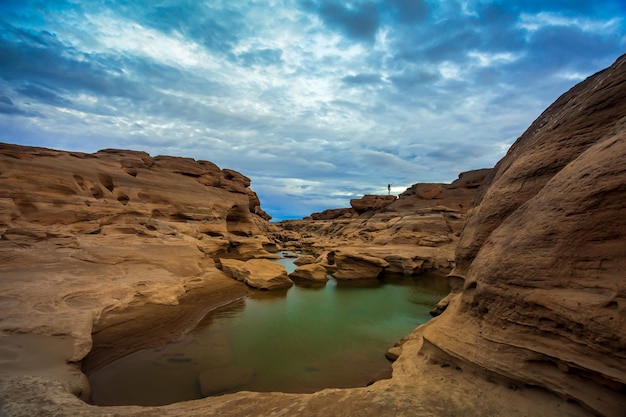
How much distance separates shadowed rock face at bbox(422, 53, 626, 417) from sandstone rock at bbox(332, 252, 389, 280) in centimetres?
1288

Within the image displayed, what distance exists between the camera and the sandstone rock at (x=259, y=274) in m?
14.7

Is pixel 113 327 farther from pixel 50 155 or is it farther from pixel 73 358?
pixel 50 155

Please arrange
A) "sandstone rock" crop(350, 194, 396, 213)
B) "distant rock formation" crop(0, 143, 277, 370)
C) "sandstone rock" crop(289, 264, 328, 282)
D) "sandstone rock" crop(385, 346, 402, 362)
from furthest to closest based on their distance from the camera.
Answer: "sandstone rock" crop(350, 194, 396, 213)
"sandstone rock" crop(289, 264, 328, 282)
"sandstone rock" crop(385, 346, 402, 362)
"distant rock formation" crop(0, 143, 277, 370)

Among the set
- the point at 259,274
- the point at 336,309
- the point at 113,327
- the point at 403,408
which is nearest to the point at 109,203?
the point at 259,274

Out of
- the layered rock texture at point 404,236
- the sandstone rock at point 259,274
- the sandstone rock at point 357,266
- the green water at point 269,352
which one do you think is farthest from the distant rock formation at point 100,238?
the layered rock texture at point 404,236

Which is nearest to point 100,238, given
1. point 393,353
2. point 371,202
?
point 393,353

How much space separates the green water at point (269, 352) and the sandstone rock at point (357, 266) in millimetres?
4959

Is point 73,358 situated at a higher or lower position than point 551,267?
lower

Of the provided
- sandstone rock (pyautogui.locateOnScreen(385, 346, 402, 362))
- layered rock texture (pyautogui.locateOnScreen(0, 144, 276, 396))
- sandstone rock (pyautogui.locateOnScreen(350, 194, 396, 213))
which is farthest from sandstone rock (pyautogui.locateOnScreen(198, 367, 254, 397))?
sandstone rock (pyautogui.locateOnScreen(350, 194, 396, 213))

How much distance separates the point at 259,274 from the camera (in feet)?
49.7

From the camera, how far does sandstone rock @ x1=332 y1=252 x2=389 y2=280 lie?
18953 mm

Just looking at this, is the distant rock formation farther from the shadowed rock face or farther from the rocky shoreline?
the shadowed rock face

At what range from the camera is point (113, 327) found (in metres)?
7.77

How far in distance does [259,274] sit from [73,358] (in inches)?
387
